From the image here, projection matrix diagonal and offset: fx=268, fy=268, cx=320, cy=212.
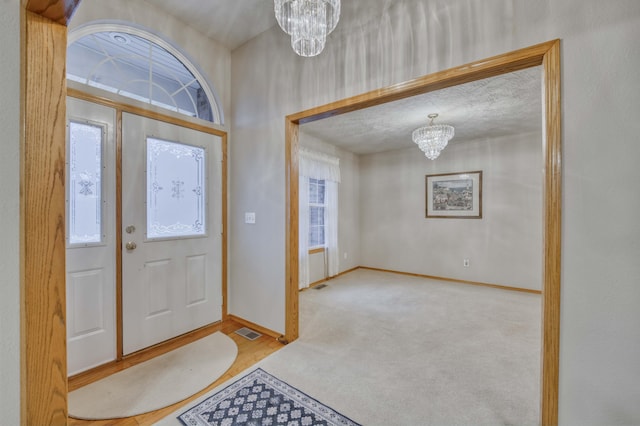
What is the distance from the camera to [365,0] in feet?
6.57

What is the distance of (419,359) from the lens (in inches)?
86.4

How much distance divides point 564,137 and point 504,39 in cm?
63

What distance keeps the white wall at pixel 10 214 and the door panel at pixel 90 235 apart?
1.37 m

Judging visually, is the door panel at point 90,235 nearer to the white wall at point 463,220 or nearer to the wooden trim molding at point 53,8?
the wooden trim molding at point 53,8

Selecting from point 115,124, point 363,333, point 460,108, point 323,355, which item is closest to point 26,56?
point 115,124

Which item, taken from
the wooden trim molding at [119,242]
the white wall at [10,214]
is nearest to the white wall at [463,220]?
the wooden trim molding at [119,242]

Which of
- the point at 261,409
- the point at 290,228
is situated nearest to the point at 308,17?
the point at 290,228

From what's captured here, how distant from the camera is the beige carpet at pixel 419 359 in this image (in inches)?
64.8

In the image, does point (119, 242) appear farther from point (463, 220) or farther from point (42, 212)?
point (463, 220)

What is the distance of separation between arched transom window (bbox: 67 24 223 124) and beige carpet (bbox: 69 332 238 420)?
215cm

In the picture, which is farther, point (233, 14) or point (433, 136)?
point (433, 136)

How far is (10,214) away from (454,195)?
16.7ft

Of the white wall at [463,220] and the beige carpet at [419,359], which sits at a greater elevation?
the white wall at [463,220]

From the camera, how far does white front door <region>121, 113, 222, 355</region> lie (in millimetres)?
2201
